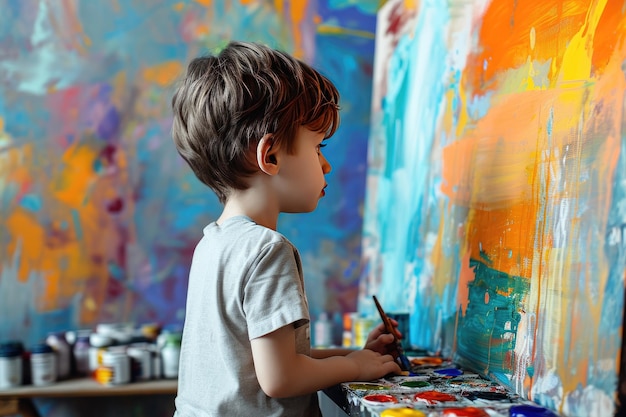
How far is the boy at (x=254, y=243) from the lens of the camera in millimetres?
924

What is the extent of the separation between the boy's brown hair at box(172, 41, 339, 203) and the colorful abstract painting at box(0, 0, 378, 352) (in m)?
0.73

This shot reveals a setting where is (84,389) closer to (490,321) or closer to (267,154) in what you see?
(267,154)

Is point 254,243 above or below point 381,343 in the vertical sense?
above

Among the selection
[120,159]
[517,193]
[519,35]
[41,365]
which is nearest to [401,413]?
[517,193]

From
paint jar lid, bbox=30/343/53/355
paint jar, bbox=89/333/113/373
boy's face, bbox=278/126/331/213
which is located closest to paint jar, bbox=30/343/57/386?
paint jar lid, bbox=30/343/53/355

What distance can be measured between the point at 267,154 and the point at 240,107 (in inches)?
3.5

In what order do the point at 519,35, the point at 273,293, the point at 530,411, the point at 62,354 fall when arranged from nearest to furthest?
the point at 530,411
the point at 273,293
the point at 519,35
the point at 62,354

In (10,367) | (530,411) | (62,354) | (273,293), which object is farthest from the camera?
(62,354)

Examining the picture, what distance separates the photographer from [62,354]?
161cm

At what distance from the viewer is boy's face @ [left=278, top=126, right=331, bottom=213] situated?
104 centimetres

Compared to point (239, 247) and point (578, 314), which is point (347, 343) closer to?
point (239, 247)

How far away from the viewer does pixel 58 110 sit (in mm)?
1738

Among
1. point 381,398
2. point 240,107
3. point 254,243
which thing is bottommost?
point 381,398

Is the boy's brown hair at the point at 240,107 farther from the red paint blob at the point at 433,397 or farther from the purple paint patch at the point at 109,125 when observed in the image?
the purple paint patch at the point at 109,125
